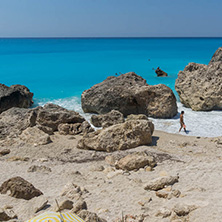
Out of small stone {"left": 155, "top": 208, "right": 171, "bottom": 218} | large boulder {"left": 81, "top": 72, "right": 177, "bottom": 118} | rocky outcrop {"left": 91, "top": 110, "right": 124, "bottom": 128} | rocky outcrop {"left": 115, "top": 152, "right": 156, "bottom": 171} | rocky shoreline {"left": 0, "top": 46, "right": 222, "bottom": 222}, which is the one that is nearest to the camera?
small stone {"left": 155, "top": 208, "right": 171, "bottom": 218}

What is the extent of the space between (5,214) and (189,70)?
16404mm

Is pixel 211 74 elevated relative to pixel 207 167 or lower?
elevated

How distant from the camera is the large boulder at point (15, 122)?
509 inches

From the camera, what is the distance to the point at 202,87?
18172mm

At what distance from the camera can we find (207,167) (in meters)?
8.38

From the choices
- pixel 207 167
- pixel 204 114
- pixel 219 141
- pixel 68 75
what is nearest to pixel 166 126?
pixel 204 114

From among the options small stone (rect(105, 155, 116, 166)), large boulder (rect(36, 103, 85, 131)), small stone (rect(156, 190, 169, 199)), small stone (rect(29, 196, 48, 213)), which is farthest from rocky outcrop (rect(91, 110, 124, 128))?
small stone (rect(29, 196, 48, 213))

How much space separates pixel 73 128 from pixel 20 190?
20.9 feet

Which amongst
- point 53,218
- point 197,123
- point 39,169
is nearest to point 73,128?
point 39,169

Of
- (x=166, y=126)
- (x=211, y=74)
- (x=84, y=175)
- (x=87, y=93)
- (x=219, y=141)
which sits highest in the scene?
(x=211, y=74)

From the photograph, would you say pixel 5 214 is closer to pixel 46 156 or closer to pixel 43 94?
pixel 46 156

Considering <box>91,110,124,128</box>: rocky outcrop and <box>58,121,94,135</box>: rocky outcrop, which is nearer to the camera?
<box>58,121,94,135</box>: rocky outcrop

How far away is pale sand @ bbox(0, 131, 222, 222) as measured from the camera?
6.26 metres

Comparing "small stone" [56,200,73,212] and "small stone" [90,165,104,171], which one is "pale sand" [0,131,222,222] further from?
"small stone" [56,200,73,212]
